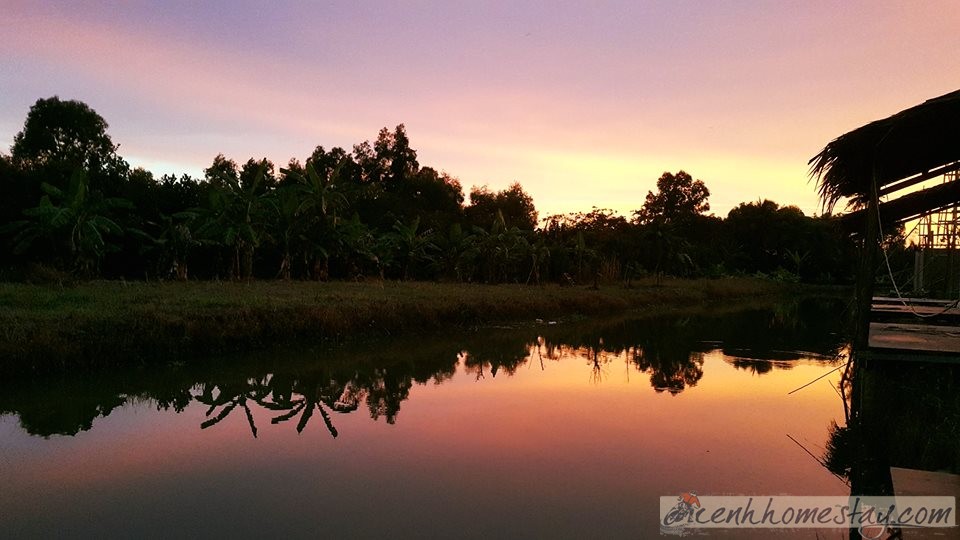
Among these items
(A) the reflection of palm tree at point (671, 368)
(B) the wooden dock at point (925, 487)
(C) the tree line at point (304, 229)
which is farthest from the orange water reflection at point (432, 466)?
(C) the tree line at point (304, 229)

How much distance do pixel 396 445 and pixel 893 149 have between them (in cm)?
474

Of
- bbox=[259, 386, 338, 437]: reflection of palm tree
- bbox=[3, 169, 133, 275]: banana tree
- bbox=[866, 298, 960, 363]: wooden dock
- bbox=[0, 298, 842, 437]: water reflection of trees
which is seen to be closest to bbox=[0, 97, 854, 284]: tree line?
bbox=[3, 169, 133, 275]: banana tree

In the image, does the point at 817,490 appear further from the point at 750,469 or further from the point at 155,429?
the point at 155,429

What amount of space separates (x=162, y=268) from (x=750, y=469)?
47.2ft

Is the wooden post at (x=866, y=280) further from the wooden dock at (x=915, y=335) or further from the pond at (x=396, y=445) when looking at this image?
the pond at (x=396, y=445)

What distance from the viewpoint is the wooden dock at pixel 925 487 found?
2.86 metres

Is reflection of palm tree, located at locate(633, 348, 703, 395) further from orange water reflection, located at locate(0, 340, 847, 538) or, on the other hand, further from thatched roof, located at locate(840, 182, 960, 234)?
thatched roof, located at locate(840, 182, 960, 234)

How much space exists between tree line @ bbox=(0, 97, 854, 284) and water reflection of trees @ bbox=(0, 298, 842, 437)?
3852 mm

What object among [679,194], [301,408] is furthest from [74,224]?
[679,194]

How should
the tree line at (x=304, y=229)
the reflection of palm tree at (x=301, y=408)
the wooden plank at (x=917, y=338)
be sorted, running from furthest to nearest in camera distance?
the tree line at (x=304, y=229), the reflection of palm tree at (x=301, y=408), the wooden plank at (x=917, y=338)

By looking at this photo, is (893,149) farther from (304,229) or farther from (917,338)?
(304,229)

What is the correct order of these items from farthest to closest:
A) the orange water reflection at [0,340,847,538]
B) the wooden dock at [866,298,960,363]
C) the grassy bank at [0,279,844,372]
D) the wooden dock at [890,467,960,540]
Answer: the grassy bank at [0,279,844,372] < the wooden dock at [866,298,960,363] < the orange water reflection at [0,340,847,538] < the wooden dock at [890,467,960,540]

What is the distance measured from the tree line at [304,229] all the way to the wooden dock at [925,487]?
4.98 meters

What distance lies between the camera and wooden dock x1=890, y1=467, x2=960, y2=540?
286 centimetres
